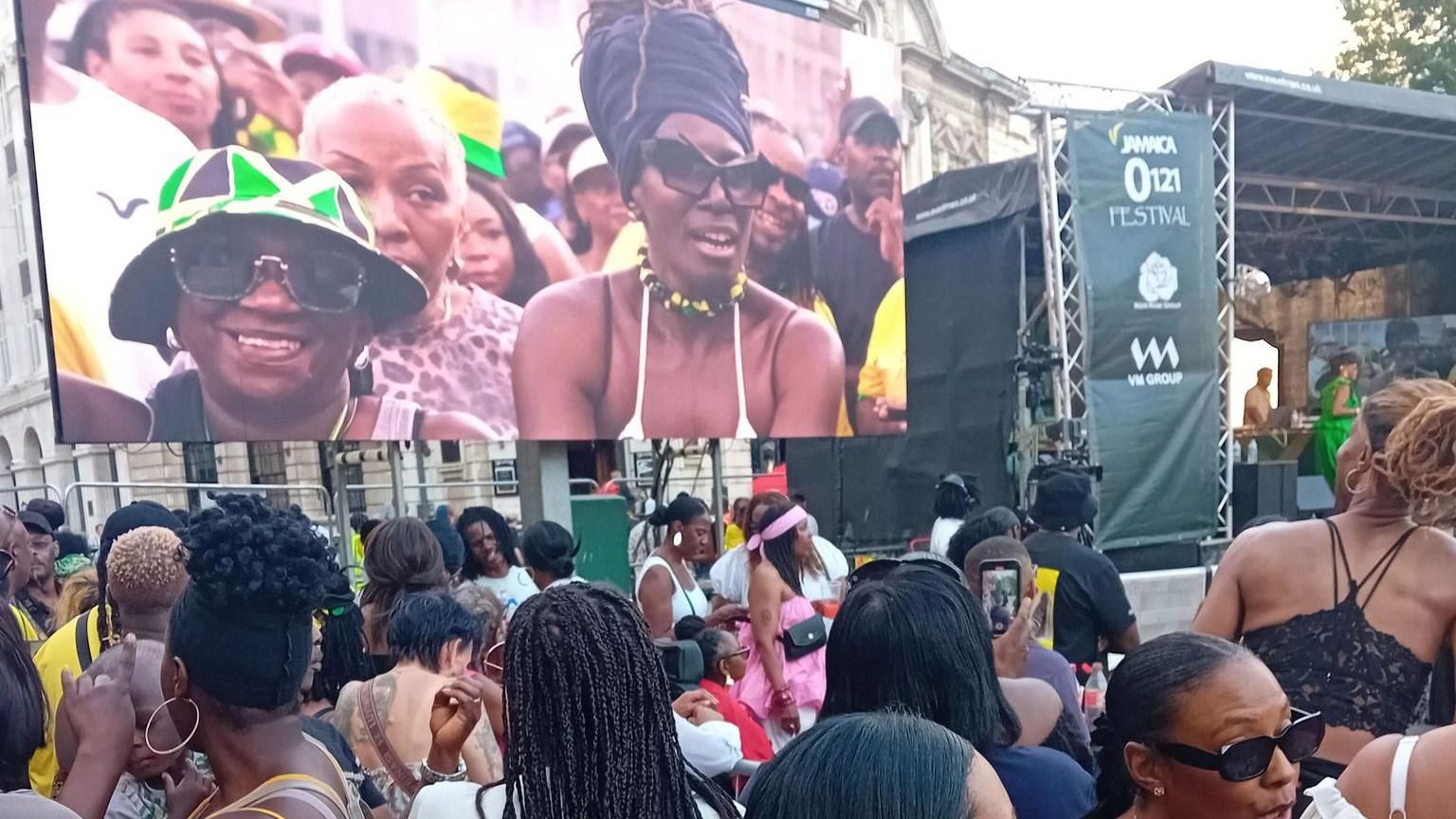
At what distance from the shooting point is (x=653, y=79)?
8.46 meters

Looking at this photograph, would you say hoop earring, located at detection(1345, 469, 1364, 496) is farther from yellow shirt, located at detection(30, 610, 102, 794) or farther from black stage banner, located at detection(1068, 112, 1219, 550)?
black stage banner, located at detection(1068, 112, 1219, 550)

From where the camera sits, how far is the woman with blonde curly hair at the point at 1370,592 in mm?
2162

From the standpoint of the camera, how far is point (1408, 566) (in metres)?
2.22

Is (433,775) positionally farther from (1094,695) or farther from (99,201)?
(99,201)

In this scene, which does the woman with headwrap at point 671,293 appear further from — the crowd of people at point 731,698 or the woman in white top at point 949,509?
the crowd of people at point 731,698

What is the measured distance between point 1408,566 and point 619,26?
749 centimetres

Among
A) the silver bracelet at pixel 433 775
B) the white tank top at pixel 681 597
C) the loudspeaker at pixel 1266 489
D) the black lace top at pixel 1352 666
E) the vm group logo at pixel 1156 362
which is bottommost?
the loudspeaker at pixel 1266 489

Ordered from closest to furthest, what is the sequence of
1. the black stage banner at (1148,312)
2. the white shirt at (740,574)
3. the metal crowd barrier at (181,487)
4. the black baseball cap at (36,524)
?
the black baseball cap at (36,524) < the white shirt at (740,574) < the metal crowd barrier at (181,487) < the black stage banner at (1148,312)

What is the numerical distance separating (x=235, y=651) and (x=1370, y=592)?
94.8 inches

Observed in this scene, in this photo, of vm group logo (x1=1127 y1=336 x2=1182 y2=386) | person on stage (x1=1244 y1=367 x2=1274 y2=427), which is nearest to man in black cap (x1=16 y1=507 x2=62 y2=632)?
vm group logo (x1=1127 y1=336 x2=1182 y2=386)

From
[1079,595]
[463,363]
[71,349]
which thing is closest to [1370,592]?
[1079,595]

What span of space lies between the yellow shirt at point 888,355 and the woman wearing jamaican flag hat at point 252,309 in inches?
201

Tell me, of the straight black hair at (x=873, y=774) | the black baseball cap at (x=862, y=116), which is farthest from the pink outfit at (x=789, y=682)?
the black baseball cap at (x=862, y=116)

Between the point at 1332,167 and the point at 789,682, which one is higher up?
the point at 1332,167
